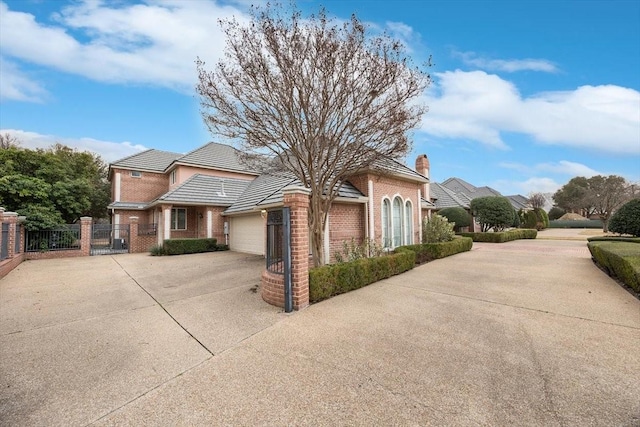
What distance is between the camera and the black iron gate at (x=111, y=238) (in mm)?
15742

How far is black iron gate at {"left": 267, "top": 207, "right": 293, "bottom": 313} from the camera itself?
506 cm

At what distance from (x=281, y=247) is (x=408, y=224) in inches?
400

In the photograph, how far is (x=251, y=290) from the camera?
6652mm

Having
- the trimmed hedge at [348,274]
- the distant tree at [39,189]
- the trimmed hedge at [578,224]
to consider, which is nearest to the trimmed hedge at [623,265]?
the trimmed hedge at [348,274]

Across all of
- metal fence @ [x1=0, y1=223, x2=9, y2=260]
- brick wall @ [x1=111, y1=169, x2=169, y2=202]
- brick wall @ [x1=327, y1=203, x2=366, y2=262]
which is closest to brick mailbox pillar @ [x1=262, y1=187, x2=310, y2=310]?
brick wall @ [x1=327, y1=203, x2=366, y2=262]

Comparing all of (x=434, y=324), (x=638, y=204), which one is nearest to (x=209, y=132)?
(x=434, y=324)

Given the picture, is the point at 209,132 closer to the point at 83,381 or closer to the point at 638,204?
the point at 83,381

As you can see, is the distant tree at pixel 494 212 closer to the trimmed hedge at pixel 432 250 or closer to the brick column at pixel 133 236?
the trimmed hedge at pixel 432 250

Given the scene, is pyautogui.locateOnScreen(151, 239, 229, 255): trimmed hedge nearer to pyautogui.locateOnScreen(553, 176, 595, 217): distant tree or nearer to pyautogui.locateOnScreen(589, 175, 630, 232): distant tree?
pyautogui.locateOnScreen(589, 175, 630, 232): distant tree

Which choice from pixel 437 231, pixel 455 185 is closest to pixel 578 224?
pixel 455 185

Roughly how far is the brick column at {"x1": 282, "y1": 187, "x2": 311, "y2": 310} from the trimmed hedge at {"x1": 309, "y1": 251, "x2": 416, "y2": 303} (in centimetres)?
33

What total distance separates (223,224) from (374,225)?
32.8 ft

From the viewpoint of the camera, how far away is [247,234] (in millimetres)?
15109

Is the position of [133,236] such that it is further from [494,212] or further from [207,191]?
[494,212]
